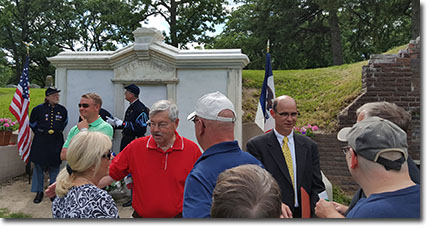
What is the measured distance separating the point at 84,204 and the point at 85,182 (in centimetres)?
16

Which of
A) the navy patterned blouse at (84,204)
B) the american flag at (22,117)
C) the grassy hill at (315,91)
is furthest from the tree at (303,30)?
the navy patterned blouse at (84,204)

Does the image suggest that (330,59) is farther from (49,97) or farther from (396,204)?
(396,204)

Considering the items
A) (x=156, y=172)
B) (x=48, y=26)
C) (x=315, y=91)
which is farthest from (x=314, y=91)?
(x=48, y=26)

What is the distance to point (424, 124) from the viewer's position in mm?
2113

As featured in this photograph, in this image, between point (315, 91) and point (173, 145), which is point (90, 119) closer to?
point (173, 145)

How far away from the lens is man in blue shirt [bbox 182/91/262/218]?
1653 mm

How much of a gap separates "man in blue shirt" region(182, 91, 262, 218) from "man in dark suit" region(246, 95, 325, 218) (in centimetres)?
96

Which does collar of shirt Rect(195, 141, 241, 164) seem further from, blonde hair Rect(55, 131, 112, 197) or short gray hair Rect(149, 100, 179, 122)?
short gray hair Rect(149, 100, 179, 122)

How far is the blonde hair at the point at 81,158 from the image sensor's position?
6.13ft

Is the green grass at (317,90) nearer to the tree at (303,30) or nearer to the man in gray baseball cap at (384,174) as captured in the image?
the tree at (303,30)

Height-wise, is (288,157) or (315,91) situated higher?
(315,91)

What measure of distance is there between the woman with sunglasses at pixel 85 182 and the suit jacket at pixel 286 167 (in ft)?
4.53

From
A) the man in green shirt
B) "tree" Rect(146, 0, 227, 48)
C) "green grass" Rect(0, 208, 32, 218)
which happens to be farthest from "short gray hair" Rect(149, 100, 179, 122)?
"tree" Rect(146, 0, 227, 48)

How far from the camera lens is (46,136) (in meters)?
5.72
